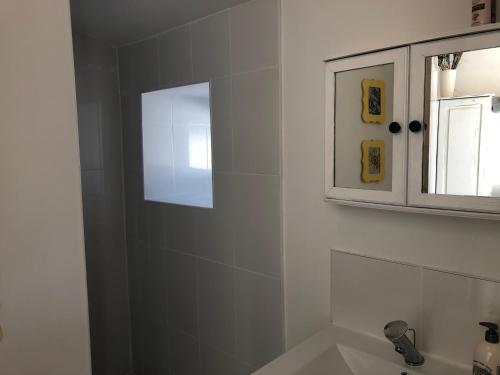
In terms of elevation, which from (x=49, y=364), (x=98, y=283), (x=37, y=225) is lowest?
(x=98, y=283)

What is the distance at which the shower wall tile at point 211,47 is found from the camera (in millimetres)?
1626

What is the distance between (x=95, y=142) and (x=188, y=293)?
3.04 ft

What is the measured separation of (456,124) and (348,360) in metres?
0.77

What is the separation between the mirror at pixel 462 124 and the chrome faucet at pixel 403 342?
39cm

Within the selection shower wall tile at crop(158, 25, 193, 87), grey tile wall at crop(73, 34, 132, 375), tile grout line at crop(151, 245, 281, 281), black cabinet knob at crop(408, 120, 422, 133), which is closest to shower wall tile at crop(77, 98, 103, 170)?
grey tile wall at crop(73, 34, 132, 375)

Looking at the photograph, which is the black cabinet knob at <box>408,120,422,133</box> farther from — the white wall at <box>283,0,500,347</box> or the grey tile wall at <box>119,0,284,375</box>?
the grey tile wall at <box>119,0,284,375</box>

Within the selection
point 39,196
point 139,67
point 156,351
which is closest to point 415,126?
point 39,196

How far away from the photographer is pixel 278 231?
1.52 metres

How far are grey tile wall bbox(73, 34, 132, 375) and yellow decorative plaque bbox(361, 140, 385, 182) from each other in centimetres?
147

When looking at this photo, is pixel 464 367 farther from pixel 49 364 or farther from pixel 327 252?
pixel 49 364

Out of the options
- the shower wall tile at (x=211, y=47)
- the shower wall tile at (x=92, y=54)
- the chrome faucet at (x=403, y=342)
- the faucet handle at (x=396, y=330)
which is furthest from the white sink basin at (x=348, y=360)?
the shower wall tile at (x=92, y=54)

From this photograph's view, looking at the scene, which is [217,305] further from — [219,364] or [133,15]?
[133,15]

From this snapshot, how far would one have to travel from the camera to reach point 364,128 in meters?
1.16

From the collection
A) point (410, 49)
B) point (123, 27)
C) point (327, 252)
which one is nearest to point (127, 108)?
point (123, 27)
